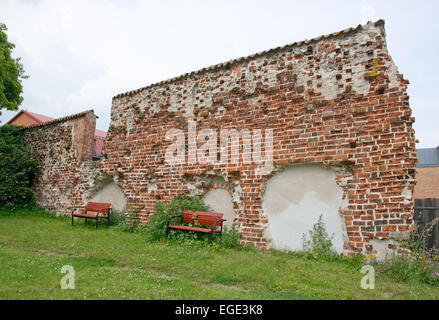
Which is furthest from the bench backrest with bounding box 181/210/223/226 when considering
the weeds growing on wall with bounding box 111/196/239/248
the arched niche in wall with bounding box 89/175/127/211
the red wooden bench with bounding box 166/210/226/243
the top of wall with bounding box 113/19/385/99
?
the top of wall with bounding box 113/19/385/99

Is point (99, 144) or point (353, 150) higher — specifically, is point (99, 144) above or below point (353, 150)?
above

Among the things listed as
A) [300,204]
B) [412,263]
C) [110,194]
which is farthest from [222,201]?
[110,194]

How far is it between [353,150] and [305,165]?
94cm

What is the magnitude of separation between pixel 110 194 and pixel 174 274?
221 inches

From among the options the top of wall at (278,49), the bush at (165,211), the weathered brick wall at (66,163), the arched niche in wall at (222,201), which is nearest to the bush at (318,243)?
the arched niche in wall at (222,201)

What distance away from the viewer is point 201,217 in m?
6.54

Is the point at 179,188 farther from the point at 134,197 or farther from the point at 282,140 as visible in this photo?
the point at 282,140

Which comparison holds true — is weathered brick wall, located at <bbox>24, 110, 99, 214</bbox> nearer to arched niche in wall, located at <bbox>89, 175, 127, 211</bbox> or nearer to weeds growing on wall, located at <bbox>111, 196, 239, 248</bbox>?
arched niche in wall, located at <bbox>89, 175, 127, 211</bbox>

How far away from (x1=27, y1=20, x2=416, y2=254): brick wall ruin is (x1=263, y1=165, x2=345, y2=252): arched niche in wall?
0.10ft

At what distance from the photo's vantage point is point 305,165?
5.76m

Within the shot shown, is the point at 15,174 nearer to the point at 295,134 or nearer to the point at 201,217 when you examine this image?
the point at 201,217

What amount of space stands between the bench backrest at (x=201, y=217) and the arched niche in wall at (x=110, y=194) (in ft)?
9.08

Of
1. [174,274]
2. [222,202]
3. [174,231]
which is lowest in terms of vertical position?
[174,274]
